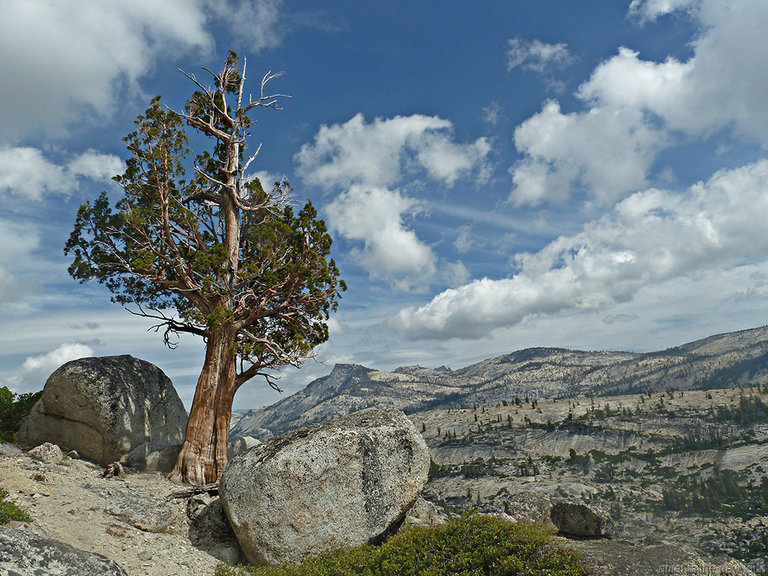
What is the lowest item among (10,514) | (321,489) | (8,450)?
(321,489)

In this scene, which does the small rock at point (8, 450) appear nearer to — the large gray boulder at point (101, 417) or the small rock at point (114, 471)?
the large gray boulder at point (101, 417)

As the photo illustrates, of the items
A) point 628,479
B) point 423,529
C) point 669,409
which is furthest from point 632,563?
point 669,409

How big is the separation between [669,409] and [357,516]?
→ 223510 millimetres

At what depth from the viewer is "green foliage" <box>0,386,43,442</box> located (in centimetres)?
2561

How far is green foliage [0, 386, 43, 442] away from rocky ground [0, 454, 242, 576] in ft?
32.2

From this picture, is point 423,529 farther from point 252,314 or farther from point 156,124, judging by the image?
point 156,124

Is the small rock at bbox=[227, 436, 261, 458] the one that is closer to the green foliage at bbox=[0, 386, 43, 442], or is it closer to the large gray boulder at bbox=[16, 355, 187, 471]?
the large gray boulder at bbox=[16, 355, 187, 471]

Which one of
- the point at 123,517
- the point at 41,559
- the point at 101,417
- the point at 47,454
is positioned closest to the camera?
the point at 41,559

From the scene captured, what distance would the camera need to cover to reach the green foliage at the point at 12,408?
25.6 meters

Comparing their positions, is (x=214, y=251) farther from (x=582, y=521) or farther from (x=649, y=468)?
(x=649, y=468)

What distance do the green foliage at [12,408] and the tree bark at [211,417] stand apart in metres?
11.2

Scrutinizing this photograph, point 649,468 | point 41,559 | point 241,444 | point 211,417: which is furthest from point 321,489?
point 649,468

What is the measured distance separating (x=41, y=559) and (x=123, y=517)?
801cm

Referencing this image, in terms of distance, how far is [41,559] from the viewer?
24.8 feet
